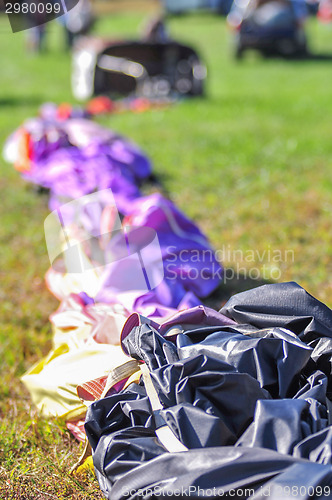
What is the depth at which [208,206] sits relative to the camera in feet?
16.1

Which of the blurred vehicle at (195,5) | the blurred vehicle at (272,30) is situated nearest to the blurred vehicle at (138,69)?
the blurred vehicle at (272,30)

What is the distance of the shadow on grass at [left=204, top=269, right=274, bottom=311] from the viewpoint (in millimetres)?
3453

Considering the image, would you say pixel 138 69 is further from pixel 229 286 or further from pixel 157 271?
pixel 157 271

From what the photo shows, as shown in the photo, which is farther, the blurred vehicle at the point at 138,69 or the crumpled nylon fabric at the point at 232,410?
the blurred vehicle at the point at 138,69

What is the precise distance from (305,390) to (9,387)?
4.83ft

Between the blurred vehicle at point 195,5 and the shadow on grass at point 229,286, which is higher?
the shadow on grass at point 229,286

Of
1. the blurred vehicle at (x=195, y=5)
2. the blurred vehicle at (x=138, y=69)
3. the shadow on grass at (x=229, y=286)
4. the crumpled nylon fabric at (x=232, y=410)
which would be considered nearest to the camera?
the crumpled nylon fabric at (x=232, y=410)

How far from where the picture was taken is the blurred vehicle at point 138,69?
933 centimetres

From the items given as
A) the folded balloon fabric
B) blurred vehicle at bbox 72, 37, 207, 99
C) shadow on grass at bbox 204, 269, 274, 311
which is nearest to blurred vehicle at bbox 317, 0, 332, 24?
blurred vehicle at bbox 72, 37, 207, 99

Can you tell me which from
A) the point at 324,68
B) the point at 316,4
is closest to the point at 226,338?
the point at 324,68

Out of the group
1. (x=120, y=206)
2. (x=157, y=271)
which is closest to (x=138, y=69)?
(x=120, y=206)

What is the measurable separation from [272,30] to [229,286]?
1322cm

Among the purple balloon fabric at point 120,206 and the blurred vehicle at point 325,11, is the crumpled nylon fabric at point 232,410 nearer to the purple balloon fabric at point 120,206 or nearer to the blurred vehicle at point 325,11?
the purple balloon fabric at point 120,206

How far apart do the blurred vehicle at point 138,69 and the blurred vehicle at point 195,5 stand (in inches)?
755
